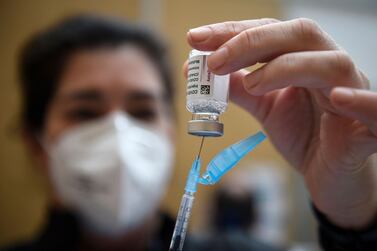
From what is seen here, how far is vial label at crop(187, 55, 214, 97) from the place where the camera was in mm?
548

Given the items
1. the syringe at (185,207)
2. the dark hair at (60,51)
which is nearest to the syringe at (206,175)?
the syringe at (185,207)

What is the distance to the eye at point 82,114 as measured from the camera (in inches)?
51.8

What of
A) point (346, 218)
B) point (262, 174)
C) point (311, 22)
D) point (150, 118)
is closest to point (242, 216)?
point (262, 174)

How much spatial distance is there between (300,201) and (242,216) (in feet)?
1.50

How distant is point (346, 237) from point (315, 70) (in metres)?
0.39

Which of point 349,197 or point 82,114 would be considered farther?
point 82,114

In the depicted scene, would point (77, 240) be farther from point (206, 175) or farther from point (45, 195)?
point (206, 175)

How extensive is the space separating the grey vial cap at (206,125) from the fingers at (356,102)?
A: 167 mm

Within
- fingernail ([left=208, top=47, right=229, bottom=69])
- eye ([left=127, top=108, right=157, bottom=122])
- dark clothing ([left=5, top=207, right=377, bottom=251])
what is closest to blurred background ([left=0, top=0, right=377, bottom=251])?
dark clothing ([left=5, top=207, right=377, bottom=251])

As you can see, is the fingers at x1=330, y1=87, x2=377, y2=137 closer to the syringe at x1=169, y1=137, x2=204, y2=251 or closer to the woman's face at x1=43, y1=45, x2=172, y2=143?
the syringe at x1=169, y1=137, x2=204, y2=251

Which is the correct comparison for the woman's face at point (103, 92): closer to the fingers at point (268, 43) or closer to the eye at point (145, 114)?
the eye at point (145, 114)

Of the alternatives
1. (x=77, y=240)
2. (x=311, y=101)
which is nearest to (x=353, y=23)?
(x=311, y=101)

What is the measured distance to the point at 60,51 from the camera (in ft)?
4.74

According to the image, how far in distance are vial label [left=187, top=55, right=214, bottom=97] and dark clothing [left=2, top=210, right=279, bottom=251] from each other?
825 millimetres
